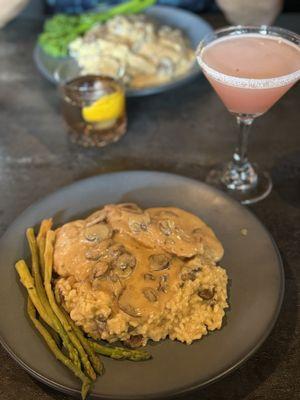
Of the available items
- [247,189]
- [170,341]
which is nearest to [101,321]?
[170,341]

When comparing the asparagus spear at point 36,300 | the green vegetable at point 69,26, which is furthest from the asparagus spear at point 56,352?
the green vegetable at point 69,26

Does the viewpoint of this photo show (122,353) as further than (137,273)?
No

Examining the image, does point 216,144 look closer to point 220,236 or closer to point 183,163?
point 183,163

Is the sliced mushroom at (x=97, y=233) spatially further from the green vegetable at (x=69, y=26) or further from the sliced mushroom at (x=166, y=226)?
the green vegetable at (x=69, y=26)

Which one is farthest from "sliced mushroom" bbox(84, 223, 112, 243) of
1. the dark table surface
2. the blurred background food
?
the blurred background food

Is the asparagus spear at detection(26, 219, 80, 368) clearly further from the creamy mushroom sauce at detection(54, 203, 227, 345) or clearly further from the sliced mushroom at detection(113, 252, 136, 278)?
the sliced mushroom at detection(113, 252, 136, 278)

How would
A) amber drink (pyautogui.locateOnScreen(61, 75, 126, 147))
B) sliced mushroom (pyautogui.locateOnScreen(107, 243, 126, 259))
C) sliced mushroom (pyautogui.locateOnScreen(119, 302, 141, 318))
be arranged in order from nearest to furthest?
sliced mushroom (pyautogui.locateOnScreen(119, 302, 141, 318)) < sliced mushroom (pyautogui.locateOnScreen(107, 243, 126, 259)) < amber drink (pyautogui.locateOnScreen(61, 75, 126, 147))

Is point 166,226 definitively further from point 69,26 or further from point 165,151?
point 69,26
